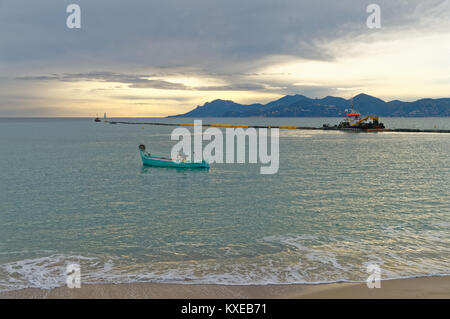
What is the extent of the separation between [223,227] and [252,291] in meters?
8.96

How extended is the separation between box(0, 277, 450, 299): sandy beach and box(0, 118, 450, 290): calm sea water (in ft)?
1.94

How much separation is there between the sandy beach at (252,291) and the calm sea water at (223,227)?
59cm

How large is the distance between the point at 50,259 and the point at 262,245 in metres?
10.7

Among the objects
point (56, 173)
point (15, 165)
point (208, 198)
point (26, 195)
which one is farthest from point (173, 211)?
point (15, 165)

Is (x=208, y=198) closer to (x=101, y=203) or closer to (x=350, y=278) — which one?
(x=101, y=203)

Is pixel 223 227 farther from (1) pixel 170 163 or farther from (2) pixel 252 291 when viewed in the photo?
(1) pixel 170 163

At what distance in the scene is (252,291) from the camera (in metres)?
12.1

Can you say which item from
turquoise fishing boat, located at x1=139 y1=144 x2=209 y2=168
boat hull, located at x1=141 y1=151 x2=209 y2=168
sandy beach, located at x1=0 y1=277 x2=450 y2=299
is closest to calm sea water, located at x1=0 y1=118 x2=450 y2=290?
sandy beach, located at x1=0 y1=277 x2=450 y2=299

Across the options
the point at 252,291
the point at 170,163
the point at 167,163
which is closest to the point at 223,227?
the point at 252,291

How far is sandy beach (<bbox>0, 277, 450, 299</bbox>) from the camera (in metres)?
11.6

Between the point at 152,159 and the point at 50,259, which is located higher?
the point at 152,159

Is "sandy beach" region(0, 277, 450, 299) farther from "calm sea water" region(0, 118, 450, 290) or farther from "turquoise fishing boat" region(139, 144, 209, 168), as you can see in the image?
"turquoise fishing boat" region(139, 144, 209, 168)

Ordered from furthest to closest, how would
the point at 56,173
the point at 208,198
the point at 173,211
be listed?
the point at 56,173
the point at 208,198
the point at 173,211
